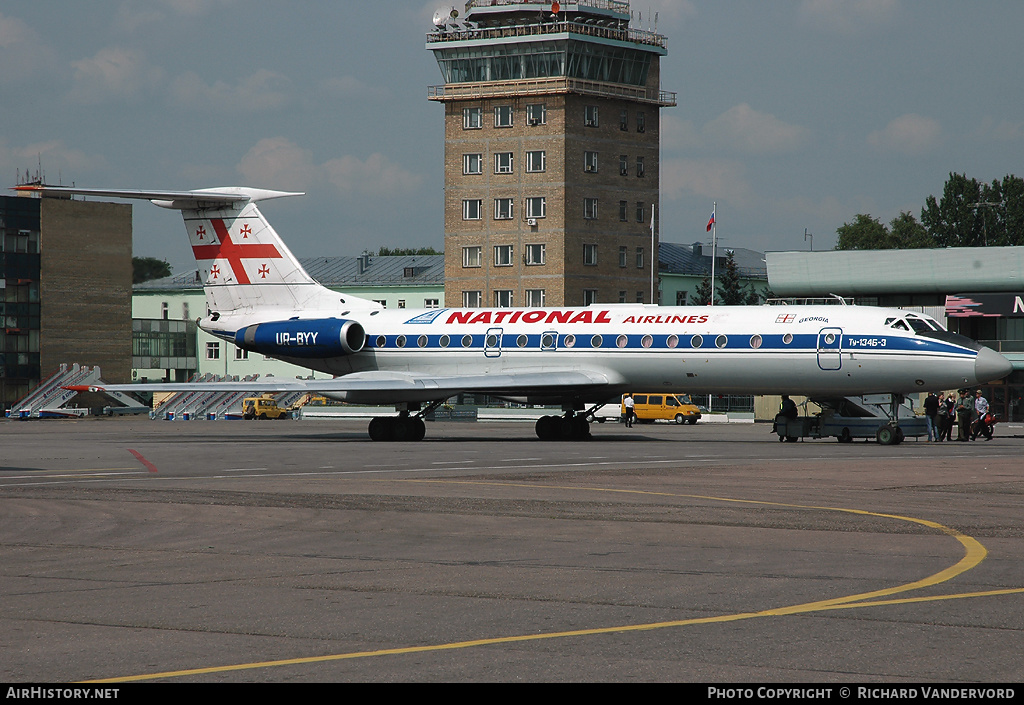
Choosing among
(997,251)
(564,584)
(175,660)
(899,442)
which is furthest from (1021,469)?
(997,251)

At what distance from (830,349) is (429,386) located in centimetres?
1096

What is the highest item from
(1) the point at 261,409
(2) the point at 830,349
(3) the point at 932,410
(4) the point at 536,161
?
(4) the point at 536,161

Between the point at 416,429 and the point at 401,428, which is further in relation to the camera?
the point at 416,429

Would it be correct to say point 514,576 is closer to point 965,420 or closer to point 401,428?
point 401,428

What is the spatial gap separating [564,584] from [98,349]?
8798 cm

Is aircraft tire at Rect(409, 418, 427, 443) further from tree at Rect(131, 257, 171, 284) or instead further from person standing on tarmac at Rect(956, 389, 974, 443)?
tree at Rect(131, 257, 171, 284)

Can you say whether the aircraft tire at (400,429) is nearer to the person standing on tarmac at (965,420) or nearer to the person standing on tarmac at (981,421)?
the person standing on tarmac at (965,420)

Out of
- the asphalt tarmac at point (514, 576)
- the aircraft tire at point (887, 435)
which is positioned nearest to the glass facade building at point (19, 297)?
the aircraft tire at point (887, 435)

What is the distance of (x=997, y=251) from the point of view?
66.6m

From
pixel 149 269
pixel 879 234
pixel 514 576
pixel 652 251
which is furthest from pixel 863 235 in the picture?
pixel 514 576

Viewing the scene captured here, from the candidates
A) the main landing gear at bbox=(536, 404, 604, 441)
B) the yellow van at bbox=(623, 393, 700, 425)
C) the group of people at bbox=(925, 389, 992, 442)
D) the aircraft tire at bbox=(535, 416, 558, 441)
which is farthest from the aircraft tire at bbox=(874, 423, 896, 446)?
the yellow van at bbox=(623, 393, 700, 425)

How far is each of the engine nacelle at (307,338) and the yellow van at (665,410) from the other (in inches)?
1067

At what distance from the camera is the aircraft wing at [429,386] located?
3503 cm

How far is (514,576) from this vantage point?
36.8ft
